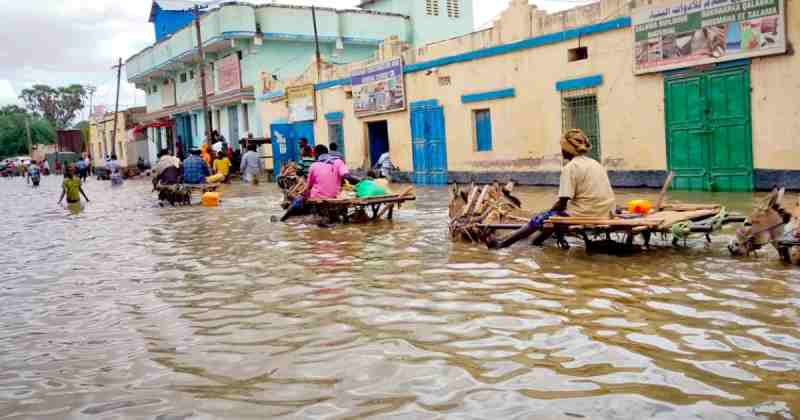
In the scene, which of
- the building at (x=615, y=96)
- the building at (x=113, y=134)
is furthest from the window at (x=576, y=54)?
the building at (x=113, y=134)

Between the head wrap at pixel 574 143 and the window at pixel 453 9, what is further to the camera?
the window at pixel 453 9

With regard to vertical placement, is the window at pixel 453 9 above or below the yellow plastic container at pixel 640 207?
above

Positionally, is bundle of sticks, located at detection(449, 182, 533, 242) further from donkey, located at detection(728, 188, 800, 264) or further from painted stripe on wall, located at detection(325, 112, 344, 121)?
painted stripe on wall, located at detection(325, 112, 344, 121)

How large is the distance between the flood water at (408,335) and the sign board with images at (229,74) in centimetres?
2381

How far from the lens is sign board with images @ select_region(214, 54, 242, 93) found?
31.9 m

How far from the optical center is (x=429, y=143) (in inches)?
821

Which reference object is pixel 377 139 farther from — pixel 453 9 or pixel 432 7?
pixel 453 9

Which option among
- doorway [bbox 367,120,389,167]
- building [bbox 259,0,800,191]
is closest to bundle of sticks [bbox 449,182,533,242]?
building [bbox 259,0,800,191]

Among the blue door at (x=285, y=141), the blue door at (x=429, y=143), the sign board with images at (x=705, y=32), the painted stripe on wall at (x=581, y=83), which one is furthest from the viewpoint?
the blue door at (x=285, y=141)

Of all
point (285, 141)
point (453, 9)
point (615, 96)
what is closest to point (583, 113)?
point (615, 96)

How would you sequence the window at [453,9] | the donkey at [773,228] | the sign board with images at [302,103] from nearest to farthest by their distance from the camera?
1. the donkey at [773,228]
2. the sign board with images at [302,103]
3. the window at [453,9]

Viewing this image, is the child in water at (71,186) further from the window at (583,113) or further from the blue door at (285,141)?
the window at (583,113)

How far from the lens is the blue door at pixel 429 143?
20391 mm

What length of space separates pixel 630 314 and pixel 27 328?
4.60m
